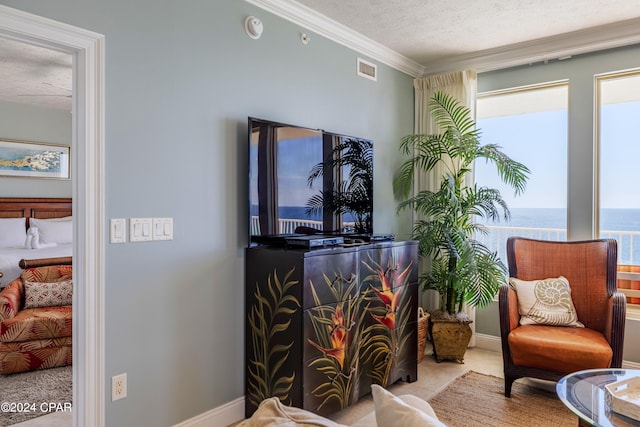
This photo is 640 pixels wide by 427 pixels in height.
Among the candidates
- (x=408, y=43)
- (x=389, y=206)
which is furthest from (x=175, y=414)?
(x=408, y=43)

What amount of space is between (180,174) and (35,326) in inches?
83.3

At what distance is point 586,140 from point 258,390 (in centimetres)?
320

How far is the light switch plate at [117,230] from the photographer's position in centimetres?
207

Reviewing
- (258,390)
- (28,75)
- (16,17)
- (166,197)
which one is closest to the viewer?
(16,17)

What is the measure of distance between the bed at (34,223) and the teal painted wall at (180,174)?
3278 millimetres

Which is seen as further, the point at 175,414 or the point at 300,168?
the point at 300,168

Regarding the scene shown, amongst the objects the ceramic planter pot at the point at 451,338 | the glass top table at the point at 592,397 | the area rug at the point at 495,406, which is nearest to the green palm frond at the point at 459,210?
the ceramic planter pot at the point at 451,338

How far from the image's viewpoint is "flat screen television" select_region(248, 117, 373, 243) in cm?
261

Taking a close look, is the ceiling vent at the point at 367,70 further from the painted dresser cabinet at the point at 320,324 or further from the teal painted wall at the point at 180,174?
the painted dresser cabinet at the point at 320,324

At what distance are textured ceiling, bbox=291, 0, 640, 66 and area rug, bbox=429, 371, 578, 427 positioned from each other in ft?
8.81

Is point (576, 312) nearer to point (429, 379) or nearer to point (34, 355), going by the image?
point (429, 379)

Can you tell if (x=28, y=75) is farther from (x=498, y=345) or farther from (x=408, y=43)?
A: (x=498, y=345)

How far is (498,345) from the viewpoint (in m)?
3.99

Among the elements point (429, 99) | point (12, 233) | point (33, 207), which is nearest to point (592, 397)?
point (429, 99)
